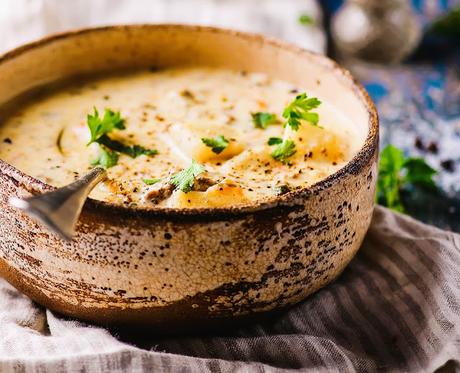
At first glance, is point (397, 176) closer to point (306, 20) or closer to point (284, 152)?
point (284, 152)

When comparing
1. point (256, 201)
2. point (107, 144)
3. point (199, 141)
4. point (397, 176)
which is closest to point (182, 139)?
point (199, 141)

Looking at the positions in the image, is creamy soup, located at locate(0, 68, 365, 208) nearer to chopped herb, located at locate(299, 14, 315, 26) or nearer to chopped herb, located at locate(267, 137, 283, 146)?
chopped herb, located at locate(267, 137, 283, 146)

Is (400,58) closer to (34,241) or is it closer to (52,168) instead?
(52,168)

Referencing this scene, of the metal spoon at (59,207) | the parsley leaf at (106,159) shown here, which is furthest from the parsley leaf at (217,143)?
the metal spoon at (59,207)

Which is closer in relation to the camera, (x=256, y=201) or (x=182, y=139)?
(x=256, y=201)

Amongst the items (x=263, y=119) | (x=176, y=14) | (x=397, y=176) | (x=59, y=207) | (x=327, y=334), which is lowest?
(x=397, y=176)

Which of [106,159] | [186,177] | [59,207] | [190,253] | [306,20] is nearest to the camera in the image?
[59,207]

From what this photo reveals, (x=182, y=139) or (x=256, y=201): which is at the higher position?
(x=256, y=201)
